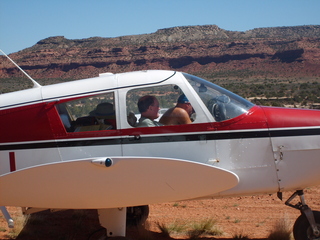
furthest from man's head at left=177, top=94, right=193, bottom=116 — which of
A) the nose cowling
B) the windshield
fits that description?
the nose cowling

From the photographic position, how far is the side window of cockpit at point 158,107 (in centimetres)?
488

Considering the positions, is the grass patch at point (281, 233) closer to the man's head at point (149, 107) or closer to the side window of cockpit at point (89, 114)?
the man's head at point (149, 107)

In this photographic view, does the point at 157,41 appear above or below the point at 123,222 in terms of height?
above

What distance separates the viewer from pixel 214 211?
796 cm

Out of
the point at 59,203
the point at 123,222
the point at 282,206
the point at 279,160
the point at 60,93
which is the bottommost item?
the point at 282,206

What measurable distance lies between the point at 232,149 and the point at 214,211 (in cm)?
346

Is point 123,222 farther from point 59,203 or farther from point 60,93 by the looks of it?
point 60,93

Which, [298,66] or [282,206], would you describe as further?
[298,66]

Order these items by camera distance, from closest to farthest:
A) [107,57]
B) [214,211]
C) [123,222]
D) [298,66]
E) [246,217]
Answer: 1. [123,222]
2. [246,217]
3. [214,211]
4. [298,66]
5. [107,57]

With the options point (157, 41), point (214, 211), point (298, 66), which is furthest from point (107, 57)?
point (214, 211)

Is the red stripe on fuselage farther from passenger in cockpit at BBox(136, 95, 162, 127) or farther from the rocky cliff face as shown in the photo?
the rocky cliff face

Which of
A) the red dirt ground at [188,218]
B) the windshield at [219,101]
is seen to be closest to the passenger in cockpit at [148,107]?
the windshield at [219,101]

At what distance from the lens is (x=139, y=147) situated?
15.6 ft

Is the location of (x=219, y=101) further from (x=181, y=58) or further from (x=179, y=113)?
(x=181, y=58)
